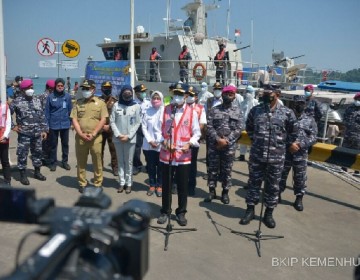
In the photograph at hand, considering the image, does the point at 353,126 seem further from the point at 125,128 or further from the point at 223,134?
the point at 125,128

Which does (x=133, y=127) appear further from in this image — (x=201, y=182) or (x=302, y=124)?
(x=302, y=124)

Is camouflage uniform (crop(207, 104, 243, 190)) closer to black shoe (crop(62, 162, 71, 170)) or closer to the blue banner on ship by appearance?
black shoe (crop(62, 162, 71, 170))

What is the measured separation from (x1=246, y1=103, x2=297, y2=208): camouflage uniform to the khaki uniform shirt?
→ 8.47 ft

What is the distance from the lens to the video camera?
0.76 m

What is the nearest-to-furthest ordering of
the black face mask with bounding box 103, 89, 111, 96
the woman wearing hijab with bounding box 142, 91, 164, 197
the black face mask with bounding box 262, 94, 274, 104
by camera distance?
1. the black face mask with bounding box 262, 94, 274, 104
2. the woman wearing hijab with bounding box 142, 91, 164, 197
3. the black face mask with bounding box 103, 89, 111, 96

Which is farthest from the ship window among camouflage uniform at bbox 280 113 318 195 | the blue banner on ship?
camouflage uniform at bbox 280 113 318 195

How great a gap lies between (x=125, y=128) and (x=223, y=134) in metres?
1.64

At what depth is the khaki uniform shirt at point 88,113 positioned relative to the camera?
5.34 m

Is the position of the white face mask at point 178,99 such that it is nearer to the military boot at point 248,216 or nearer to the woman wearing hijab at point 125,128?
the woman wearing hijab at point 125,128

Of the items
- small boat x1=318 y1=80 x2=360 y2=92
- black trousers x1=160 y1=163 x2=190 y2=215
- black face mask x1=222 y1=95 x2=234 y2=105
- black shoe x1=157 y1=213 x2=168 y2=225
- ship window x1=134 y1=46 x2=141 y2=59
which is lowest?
black shoe x1=157 y1=213 x2=168 y2=225

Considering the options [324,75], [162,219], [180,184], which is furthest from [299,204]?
[324,75]

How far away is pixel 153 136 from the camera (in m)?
5.39

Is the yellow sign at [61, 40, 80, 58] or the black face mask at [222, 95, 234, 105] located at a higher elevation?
the yellow sign at [61, 40, 80, 58]

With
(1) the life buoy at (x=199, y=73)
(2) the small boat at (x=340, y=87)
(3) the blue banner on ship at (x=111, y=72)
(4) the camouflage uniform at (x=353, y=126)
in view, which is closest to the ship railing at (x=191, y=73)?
(1) the life buoy at (x=199, y=73)
